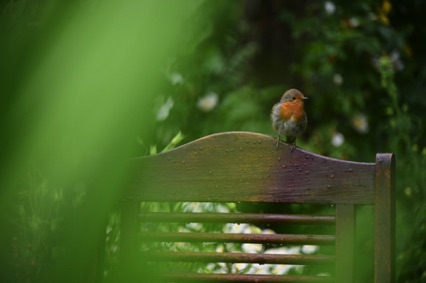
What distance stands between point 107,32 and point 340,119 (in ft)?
8.43

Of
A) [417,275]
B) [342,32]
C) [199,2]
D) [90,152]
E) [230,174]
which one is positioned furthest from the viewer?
[342,32]

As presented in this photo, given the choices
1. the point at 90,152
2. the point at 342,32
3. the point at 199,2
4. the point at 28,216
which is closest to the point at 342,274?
the point at 90,152

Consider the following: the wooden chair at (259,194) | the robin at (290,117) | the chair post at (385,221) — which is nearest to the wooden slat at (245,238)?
the wooden chair at (259,194)

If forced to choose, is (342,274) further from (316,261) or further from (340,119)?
(340,119)

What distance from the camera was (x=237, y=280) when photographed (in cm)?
214

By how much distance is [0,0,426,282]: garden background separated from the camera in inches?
104

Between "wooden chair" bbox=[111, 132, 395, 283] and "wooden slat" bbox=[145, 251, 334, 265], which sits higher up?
"wooden chair" bbox=[111, 132, 395, 283]

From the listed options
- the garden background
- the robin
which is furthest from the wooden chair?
the robin

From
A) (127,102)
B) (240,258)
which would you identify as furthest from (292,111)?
(127,102)

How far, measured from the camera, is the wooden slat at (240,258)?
206cm

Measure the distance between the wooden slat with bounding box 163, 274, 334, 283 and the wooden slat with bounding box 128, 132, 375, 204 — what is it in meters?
0.18

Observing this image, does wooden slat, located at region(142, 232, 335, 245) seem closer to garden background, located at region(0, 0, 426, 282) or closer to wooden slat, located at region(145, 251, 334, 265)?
wooden slat, located at region(145, 251, 334, 265)

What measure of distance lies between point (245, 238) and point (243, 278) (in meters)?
0.09

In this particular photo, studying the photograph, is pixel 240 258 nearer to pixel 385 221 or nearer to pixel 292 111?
pixel 385 221
